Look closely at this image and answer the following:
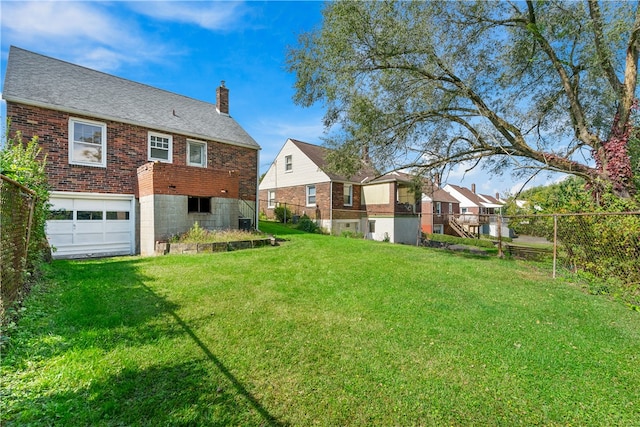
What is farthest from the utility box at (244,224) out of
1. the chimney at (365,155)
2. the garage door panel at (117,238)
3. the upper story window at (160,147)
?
the chimney at (365,155)

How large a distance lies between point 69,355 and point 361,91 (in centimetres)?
1024

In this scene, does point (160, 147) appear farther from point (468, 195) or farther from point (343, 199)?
point (468, 195)

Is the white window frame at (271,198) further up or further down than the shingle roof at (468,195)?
further down

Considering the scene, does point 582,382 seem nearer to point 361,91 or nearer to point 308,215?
point 361,91

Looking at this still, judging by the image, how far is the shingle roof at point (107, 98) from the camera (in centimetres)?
991

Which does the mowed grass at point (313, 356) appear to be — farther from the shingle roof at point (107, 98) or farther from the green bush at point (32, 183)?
the shingle roof at point (107, 98)

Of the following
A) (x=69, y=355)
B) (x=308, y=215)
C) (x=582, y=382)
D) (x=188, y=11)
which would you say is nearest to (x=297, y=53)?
(x=188, y=11)

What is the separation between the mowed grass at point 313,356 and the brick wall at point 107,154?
233 inches

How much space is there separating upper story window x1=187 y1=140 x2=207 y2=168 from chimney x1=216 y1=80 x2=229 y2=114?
13.3 feet

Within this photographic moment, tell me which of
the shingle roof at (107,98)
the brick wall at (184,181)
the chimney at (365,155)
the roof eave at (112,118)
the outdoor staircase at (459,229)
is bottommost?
the outdoor staircase at (459,229)

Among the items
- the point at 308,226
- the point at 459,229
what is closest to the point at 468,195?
the point at 459,229

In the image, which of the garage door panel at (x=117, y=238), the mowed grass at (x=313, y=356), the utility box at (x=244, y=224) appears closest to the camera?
the mowed grass at (x=313, y=356)

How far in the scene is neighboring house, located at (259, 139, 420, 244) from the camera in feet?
67.1

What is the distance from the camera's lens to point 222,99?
1653 centimetres
